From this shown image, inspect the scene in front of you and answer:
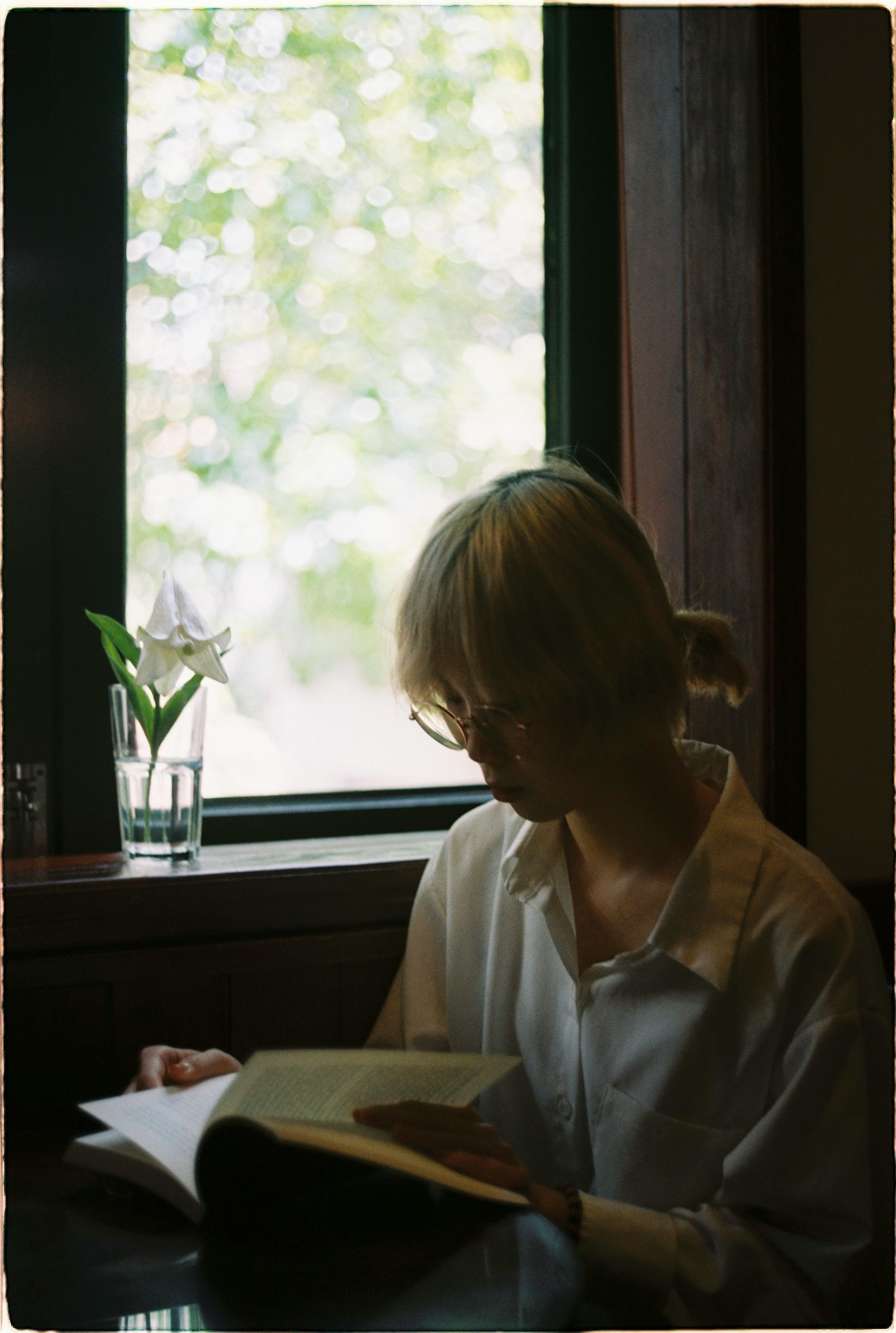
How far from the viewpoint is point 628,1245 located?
875 mm

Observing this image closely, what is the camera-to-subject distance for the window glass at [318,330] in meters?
1.54

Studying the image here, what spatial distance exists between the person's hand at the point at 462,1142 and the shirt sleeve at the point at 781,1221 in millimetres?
47

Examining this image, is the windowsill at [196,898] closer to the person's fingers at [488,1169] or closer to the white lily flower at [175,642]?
the white lily flower at [175,642]

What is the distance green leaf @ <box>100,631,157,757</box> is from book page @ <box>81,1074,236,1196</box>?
451 mm

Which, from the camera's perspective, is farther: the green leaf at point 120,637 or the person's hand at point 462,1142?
the green leaf at point 120,637

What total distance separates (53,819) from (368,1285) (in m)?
0.87

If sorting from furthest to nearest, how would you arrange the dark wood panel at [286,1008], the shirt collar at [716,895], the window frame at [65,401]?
the window frame at [65,401]
the dark wood panel at [286,1008]
the shirt collar at [716,895]

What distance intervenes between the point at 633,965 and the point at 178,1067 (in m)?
0.45

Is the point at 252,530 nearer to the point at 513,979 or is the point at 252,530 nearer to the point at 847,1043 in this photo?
the point at 513,979

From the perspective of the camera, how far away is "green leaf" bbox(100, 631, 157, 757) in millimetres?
1343

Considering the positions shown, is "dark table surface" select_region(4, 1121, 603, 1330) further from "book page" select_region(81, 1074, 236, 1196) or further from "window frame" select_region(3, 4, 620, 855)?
"window frame" select_region(3, 4, 620, 855)

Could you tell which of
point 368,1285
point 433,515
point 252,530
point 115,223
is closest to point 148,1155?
point 368,1285

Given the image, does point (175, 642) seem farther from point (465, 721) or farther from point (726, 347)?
point (726, 347)

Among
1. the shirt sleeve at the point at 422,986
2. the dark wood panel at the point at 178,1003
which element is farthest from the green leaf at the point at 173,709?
the shirt sleeve at the point at 422,986
